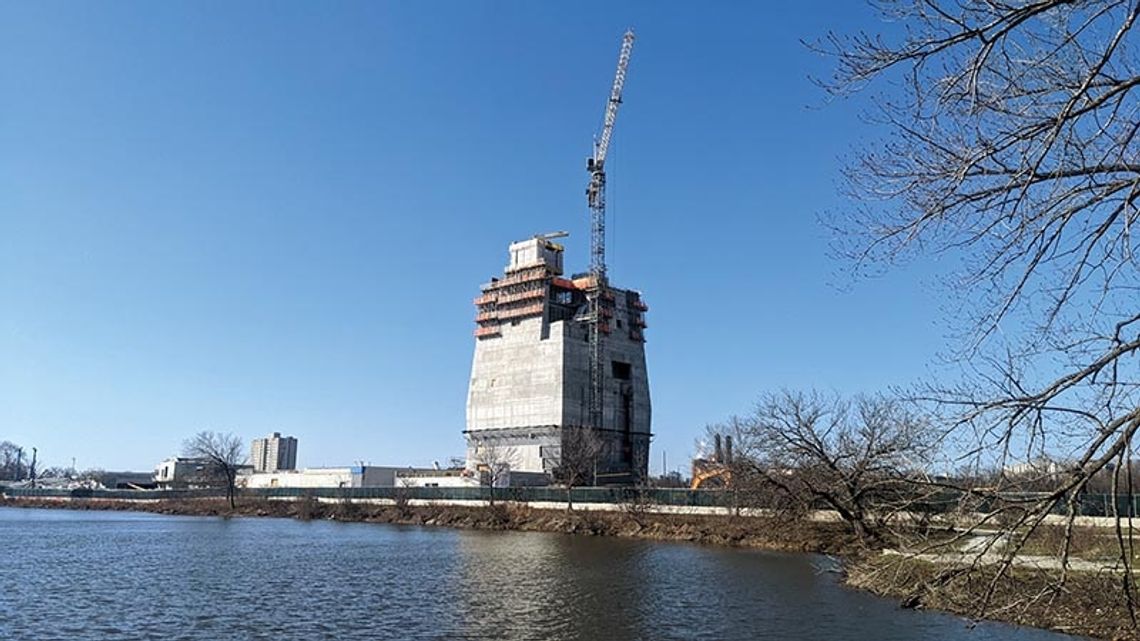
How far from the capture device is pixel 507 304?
152 m

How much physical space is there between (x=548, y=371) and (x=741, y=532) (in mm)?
83362

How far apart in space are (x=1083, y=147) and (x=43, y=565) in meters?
51.8

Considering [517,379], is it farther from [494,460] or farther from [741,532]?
[741,532]

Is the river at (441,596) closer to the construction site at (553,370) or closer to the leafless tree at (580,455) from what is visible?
the leafless tree at (580,455)

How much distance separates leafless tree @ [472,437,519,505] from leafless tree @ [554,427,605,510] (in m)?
8.31

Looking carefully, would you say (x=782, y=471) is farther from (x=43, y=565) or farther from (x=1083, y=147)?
(x=1083, y=147)

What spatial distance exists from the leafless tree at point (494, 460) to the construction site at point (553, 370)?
0.81 feet

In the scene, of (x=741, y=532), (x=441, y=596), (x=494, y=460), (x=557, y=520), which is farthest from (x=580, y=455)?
(x=441, y=596)

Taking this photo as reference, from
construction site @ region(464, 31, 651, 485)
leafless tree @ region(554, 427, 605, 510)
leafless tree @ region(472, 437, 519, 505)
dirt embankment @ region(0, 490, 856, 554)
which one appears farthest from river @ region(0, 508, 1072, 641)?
construction site @ region(464, 31, 651, 485)

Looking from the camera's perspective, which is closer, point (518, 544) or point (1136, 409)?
point (1136, 409)

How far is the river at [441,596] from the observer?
85.9 ft

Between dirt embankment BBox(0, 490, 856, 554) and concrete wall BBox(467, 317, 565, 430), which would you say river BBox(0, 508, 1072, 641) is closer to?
dirt embankment BBox(0, 490, 856, 554)

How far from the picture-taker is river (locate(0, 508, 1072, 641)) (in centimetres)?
2617

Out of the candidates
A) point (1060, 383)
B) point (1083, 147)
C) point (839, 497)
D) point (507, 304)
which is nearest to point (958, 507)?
point (1060, 383)
